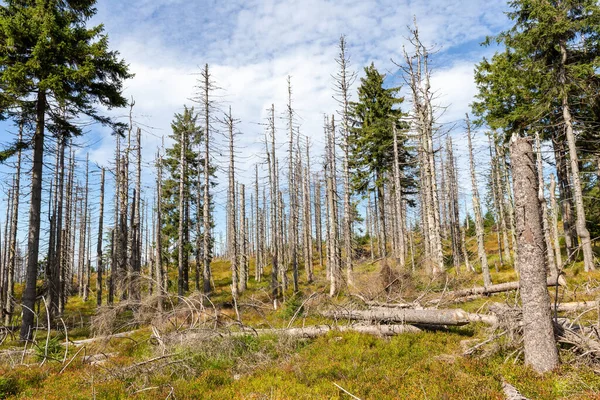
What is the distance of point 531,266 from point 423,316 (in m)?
3.77

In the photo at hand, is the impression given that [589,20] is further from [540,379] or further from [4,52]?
[4,52]

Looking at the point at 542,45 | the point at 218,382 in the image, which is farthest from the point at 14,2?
the point at 542,45

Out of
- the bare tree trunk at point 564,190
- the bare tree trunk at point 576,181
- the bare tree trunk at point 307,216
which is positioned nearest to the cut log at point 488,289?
the bare tree trunk at point 576,181

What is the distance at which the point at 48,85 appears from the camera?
494 inches

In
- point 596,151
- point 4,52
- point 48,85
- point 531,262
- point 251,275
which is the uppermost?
point 4,52

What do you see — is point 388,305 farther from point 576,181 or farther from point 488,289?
point 576,181

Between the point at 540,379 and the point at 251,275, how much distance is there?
118 ft

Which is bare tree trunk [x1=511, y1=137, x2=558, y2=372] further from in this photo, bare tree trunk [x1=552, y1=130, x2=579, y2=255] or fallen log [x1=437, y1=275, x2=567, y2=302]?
bare tree trunk [x1=552, y1=130, x2=579, y2=255]

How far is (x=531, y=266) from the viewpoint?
6.51m

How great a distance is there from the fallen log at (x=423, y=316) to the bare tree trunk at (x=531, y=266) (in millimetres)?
2231

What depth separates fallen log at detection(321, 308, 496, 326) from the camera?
905 cm

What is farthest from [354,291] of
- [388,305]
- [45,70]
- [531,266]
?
[45,70]

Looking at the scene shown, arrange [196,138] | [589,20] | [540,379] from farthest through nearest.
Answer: [196,138] → [589,20] → [540,379]

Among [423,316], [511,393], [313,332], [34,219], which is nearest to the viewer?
[511,393]
